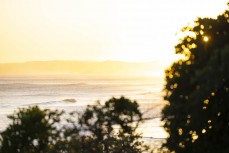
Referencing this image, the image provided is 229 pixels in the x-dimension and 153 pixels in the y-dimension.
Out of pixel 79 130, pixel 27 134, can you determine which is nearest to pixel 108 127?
pixel 79 130

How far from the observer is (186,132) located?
19.7 meters

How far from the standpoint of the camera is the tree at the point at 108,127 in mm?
22583

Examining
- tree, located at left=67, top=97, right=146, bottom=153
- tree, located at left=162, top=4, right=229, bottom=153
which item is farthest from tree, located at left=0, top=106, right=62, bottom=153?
tree, located at left=162, top=4, right=229, bottom=153

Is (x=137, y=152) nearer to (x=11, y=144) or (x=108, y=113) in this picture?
(x=108, y=113)

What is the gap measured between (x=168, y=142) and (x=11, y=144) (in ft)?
28.6

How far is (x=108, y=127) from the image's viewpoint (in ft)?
75.4

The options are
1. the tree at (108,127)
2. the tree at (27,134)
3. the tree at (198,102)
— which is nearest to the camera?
the tree at (198,102)

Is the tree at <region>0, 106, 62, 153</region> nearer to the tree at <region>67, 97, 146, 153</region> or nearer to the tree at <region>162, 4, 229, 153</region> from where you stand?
the tree at <region>67, 97, 146, 153</region>

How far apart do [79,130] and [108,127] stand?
1655mm

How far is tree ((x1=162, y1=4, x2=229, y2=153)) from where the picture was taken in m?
18.2

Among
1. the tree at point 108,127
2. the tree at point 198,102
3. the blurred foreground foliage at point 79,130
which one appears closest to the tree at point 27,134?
the blurred foreground foliage at point 79,130

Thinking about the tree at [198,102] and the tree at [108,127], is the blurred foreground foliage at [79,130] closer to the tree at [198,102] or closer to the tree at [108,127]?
the tree at [108,127]

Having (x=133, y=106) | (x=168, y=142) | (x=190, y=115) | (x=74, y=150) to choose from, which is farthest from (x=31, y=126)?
(x=190, y=115)

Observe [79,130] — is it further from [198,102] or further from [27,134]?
[198,102]
